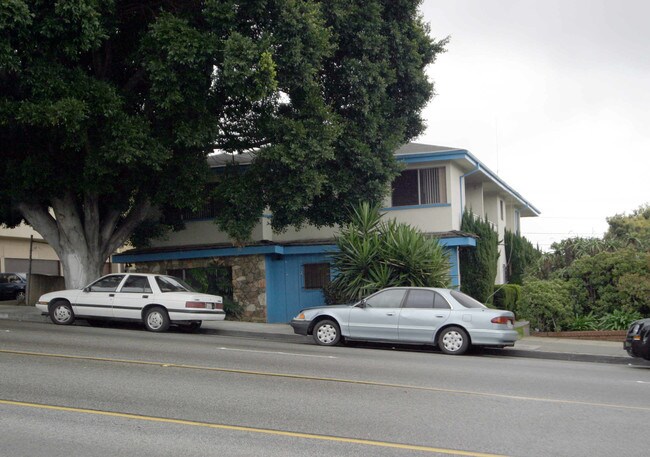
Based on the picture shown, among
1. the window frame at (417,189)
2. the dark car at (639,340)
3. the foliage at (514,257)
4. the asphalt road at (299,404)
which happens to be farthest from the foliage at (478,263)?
the asphalt road at (299,404)

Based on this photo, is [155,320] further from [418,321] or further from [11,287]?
[11,287]

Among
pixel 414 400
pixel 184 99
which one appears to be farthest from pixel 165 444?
pixel 184 99

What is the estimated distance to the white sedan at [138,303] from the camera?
18250 millimetres

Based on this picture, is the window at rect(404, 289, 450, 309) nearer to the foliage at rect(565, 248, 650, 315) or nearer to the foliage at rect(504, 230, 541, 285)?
the foliage at rect(565, 248, 650, 315)

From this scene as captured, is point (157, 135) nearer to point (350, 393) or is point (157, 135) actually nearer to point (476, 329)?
point (476, 329)

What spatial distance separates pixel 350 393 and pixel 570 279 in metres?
14.4

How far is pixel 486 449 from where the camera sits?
23.5 feet

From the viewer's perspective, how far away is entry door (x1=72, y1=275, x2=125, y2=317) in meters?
18.6

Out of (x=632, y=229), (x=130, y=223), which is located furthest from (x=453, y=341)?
(x=632, y=229)

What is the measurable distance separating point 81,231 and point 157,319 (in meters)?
4.30

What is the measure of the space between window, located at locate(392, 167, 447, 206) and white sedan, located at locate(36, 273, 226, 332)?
839 centimetres

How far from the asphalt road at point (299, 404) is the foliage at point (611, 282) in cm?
674

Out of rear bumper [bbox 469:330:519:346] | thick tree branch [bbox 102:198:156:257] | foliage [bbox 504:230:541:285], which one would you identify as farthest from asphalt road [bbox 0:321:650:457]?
foliage [bbox 504:230:541:285]

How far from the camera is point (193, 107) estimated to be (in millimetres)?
17219
